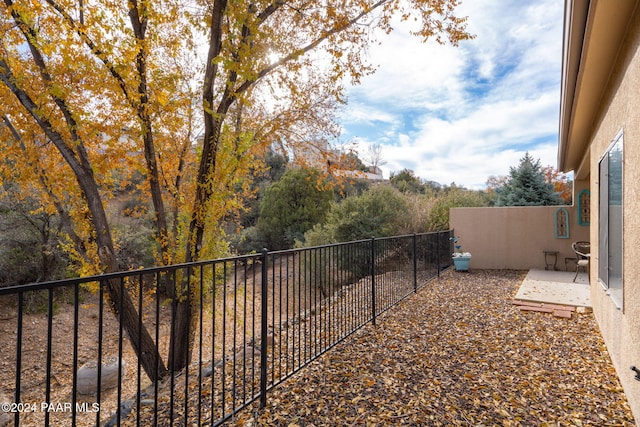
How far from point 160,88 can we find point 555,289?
7.27 metres

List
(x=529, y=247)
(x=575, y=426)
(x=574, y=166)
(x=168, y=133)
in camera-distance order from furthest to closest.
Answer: (x=529, y=247) < (x=574, y=166) < (x=168, y=133) < (x=575, y=426)

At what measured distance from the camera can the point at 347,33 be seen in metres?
5.44

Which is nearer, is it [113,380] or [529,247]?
[113,380]

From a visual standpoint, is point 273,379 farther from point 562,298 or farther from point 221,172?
point 562,298

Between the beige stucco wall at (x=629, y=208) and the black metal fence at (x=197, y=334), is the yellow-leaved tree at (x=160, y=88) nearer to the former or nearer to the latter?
the black metal fence at (x=197, y=334)

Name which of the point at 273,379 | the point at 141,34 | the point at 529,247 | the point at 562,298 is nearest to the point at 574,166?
the point at 529,247

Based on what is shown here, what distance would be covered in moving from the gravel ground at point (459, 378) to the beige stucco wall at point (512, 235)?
436 cm

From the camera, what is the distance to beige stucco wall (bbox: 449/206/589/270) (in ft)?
27.4

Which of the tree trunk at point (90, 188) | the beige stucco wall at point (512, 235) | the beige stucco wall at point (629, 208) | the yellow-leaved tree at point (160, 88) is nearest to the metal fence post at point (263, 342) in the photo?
the yellow-leaved tree at point (160, 88)

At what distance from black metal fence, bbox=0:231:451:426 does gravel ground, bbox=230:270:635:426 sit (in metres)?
0.28

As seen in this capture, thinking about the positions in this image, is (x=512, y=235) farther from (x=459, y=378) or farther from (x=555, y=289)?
(x=459, y=378)

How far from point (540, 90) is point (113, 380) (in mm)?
9834

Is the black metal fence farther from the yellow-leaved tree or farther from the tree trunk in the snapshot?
the yellow-leaved tree

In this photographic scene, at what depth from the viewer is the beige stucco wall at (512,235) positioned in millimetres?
8344
